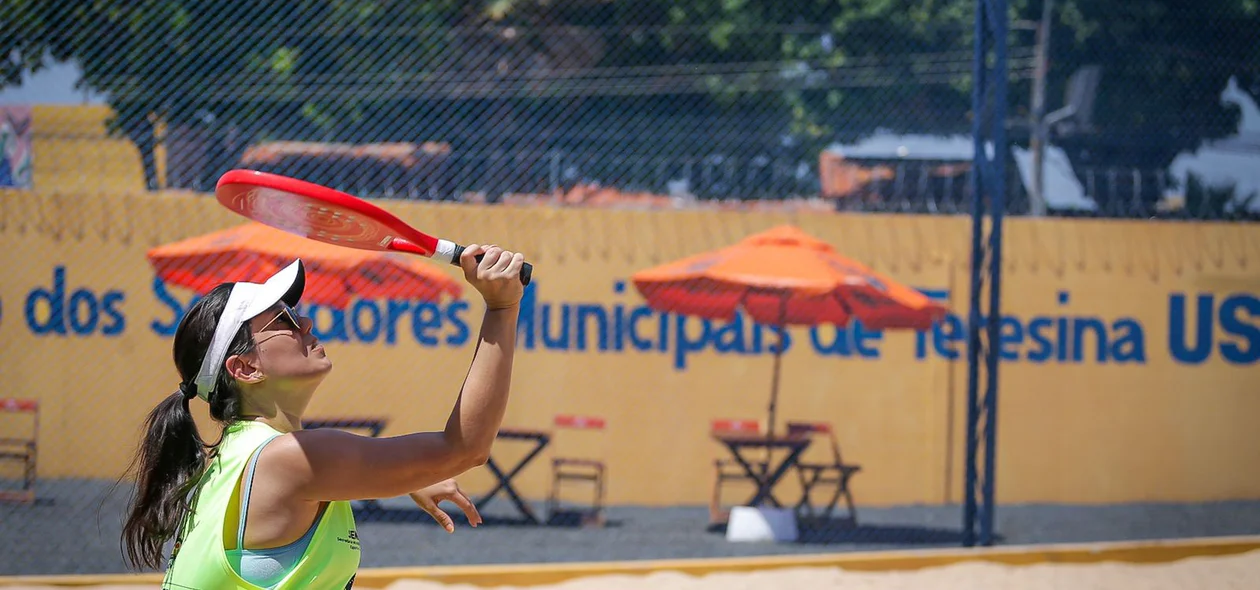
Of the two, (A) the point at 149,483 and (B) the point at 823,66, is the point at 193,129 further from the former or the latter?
(B) the point at 823,66

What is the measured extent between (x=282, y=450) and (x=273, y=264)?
18.9 ft

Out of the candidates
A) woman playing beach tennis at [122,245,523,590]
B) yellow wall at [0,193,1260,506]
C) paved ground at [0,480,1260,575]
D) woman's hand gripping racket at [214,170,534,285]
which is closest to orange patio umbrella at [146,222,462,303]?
yellow wall at [0,193,1260,506]

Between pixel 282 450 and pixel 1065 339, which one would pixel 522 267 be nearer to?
pixel 282 450

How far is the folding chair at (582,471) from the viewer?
8.66 metres

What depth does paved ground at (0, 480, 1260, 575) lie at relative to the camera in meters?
6.93

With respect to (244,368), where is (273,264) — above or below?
above

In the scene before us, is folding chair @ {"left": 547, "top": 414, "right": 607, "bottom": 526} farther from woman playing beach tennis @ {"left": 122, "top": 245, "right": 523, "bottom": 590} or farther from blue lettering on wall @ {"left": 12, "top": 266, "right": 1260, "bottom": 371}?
woman playing beach tennis @ {"left": 122, "top": 245, "right": 523, "bottom": 590}

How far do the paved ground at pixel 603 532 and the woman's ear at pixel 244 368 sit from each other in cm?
455

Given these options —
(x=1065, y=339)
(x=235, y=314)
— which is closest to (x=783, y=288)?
(x=1065, y=339)

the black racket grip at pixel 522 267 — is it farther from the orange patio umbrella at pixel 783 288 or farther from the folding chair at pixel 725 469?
the folding chair at pixel 725 469

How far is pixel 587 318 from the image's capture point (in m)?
9.19

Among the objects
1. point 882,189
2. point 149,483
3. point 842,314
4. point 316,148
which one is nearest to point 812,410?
point 842,314

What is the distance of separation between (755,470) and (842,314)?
1.55 metres

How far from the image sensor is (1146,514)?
9469mm
